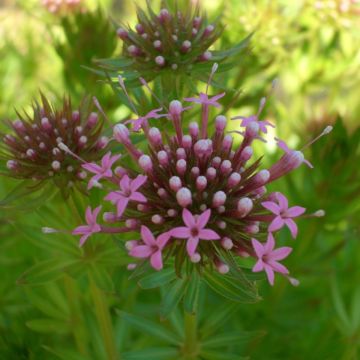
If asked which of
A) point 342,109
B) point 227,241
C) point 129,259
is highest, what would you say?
point 227,241

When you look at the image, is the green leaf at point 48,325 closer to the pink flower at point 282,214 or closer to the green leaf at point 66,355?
the green leaf at point 66,355

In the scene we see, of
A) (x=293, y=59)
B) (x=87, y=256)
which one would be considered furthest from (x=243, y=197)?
(x=293, y=59)

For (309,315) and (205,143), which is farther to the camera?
(309,315)

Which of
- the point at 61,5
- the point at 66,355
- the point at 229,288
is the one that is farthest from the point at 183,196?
the point at 61,5

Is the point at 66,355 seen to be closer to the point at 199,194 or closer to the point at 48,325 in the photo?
the point at 48,325

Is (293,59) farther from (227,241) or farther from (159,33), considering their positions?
(227,241)
